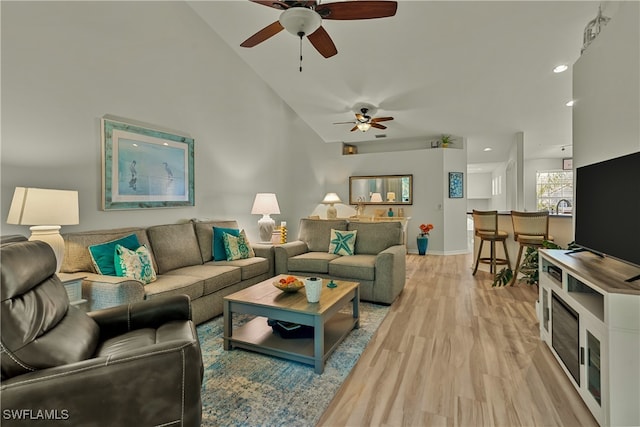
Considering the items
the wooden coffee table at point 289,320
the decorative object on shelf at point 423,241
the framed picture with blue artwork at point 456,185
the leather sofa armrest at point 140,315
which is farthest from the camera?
the framed picture with blue artwork at point 456,185

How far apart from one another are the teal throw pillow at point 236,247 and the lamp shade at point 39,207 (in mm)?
1626

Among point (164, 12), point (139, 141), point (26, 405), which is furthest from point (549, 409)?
point (164, 12)

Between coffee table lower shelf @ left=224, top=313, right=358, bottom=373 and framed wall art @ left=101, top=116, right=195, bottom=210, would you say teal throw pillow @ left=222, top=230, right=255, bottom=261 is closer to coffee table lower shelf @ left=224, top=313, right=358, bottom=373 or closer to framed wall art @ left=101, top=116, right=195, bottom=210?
framed wall art @ left=101, top=116, right=195, bottom=210

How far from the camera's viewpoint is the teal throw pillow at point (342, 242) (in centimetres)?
394

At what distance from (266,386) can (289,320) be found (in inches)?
16.9

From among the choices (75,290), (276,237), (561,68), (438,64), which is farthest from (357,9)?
(276,237)

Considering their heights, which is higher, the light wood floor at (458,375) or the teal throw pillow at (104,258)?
the teal throw pillow at (104,258)

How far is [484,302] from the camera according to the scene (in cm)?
338

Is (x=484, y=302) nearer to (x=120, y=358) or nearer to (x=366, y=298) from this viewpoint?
(x=366, y=298)

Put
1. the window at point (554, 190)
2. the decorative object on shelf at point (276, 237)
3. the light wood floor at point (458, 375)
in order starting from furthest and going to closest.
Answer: the window at point (554, 190), the decorative object on shelf at point (276, 237), the light wood floor at point (458, 375)

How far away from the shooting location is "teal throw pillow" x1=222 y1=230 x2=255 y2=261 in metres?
3.70

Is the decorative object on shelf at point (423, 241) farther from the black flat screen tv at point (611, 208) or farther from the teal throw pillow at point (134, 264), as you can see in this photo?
the teal throw pillow at point (134, 264)

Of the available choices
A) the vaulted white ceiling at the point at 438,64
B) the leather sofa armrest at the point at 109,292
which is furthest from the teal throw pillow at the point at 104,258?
the vaulted white ceiling at the point at 438,64

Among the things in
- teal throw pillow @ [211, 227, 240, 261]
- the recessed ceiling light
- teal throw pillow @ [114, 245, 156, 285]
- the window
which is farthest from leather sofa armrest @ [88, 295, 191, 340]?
the window
